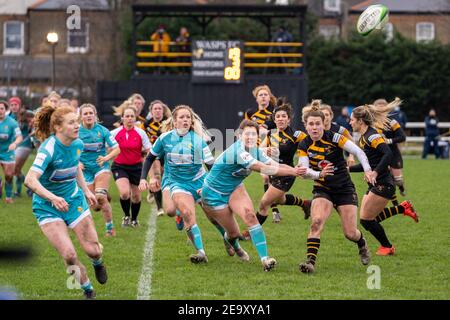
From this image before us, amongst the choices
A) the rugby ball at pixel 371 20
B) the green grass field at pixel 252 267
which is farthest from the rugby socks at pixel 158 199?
the rugby ball at pixel 371 20

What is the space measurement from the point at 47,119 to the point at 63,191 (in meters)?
0.69

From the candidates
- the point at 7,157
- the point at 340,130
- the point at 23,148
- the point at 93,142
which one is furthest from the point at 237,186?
the point at 23,148

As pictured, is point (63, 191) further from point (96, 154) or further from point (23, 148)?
point (23, 148)

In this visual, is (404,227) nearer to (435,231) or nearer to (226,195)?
(435,231)

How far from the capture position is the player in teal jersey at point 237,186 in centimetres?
961

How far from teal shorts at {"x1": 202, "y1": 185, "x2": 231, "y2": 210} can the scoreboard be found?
19.7 m

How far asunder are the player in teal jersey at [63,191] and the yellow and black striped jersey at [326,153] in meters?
2.67

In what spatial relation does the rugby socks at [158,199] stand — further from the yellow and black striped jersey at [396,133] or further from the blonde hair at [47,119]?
the blonde hair at [47,119]

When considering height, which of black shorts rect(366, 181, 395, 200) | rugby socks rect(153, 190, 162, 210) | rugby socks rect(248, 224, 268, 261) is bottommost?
rugby socks rect(153, 190, 162, 210)

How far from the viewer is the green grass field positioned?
8445 mm

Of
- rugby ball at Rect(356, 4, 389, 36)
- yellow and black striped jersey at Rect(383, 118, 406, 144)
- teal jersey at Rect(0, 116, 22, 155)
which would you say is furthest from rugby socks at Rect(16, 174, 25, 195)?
rugby ball at Rect(356, 4, 389, 36)

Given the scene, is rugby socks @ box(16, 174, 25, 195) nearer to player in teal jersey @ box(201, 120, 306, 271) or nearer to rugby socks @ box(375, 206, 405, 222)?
player in teal jersey @ box(201, 120, 306, 271)

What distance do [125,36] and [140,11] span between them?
8.96 meters

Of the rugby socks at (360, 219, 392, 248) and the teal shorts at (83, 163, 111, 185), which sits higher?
the teal shorts at (83, 163, 111, 185)
